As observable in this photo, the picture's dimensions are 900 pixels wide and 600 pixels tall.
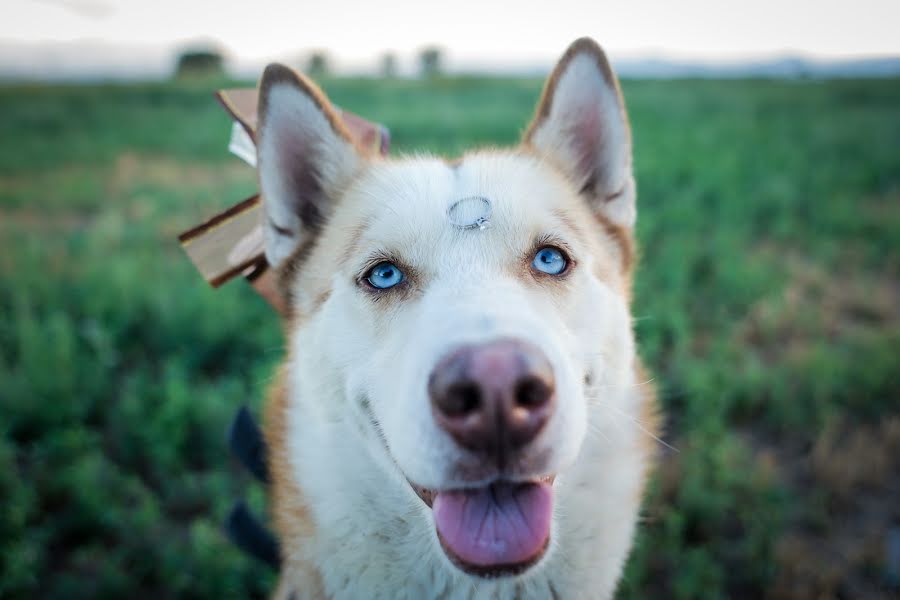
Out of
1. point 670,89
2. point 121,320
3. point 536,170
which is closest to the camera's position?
point 536,170

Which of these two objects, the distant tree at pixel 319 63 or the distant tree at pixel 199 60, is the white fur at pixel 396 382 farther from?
the distant tree at pixel 199 60

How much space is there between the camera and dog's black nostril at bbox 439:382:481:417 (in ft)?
3.86

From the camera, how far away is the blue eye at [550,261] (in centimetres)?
178

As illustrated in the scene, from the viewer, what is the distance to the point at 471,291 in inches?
59.3

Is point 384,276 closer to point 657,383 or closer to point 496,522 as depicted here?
point 496,522

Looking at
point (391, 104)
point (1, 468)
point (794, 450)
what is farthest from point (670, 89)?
point (1, 468)

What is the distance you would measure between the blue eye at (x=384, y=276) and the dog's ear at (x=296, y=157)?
0.47 m

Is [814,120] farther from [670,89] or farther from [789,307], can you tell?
[789,307]

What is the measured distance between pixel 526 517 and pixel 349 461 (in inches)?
27.0

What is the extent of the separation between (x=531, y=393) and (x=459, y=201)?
0.82m

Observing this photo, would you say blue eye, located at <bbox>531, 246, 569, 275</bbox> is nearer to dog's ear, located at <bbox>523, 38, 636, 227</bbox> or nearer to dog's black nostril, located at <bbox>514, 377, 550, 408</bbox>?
dog's ear, located at <bbox>523, 38, 636, 227</bbox>

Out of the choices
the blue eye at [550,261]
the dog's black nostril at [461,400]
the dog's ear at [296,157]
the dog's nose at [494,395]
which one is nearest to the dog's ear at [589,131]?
the blue eye at [550,261]

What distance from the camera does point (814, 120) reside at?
13.0 metres

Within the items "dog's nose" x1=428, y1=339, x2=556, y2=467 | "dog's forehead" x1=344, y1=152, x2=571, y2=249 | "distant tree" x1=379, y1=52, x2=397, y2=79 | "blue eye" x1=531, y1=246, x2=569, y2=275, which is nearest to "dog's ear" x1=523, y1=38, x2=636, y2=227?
"dog's forehead" x1=344, y1=152, x2=571, y2=249
